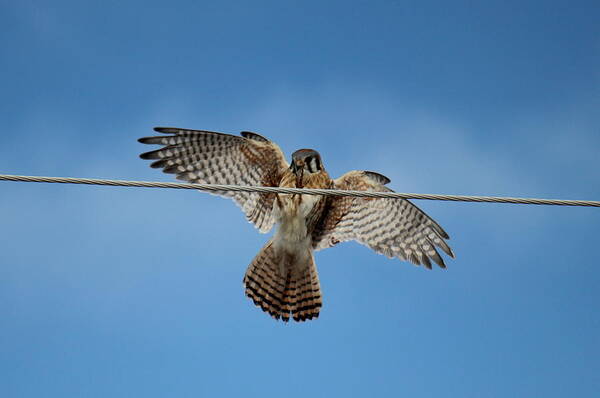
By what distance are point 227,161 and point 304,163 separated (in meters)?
0.95

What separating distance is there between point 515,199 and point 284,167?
127 inches

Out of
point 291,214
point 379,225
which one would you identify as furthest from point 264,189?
point 379,225

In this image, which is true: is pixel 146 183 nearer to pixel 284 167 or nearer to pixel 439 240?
pixel 284 167

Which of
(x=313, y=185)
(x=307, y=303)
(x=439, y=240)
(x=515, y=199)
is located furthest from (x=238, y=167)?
(x=515, y=199)

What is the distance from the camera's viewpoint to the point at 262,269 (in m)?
7.36

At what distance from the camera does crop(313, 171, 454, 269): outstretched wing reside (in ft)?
24.0

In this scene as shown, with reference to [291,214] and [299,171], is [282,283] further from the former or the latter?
[299,171]

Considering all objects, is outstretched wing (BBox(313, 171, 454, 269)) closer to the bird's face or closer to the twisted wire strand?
the bird's face

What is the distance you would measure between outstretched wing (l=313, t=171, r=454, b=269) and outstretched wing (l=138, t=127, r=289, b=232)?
2.27 feet

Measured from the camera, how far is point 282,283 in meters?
7.34

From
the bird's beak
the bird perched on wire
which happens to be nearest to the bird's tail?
the bird perched on wire

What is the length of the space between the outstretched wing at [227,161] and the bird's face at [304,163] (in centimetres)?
29

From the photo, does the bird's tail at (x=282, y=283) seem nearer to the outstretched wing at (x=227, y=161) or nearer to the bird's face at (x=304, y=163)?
the outstretched wing at (x=227, y=161)

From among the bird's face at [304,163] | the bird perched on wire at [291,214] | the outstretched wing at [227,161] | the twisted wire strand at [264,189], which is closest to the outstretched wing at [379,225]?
the bird perched on wire at [291,214]
